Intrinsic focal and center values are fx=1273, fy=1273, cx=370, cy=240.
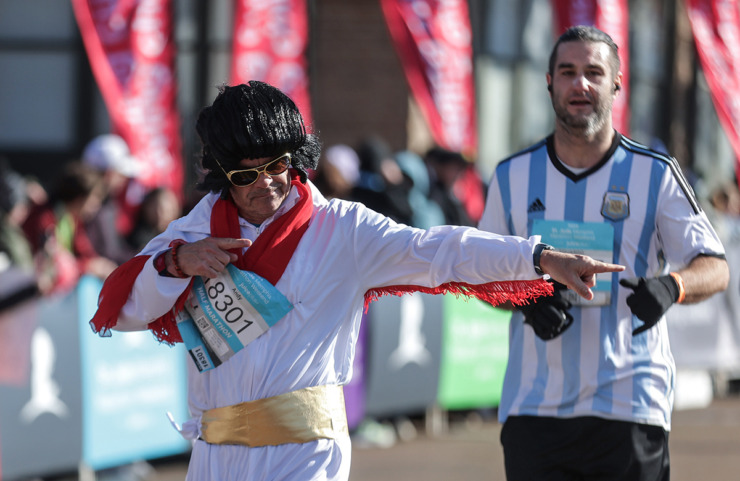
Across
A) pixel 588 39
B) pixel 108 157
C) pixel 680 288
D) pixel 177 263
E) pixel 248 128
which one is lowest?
pixel 108 157

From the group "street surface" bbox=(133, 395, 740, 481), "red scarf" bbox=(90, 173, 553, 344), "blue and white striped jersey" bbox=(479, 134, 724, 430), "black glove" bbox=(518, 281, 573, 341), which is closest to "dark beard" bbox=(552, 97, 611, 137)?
"blue and white striped jersey" bbox=(479, 134, 724, 430)

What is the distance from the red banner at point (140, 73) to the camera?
10117 millimetres

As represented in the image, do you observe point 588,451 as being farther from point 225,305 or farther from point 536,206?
point 225,305

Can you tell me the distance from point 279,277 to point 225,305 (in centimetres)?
17

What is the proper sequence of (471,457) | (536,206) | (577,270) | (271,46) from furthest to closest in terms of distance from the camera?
(271,46) → (471,457) → (536,206) → (577,270)

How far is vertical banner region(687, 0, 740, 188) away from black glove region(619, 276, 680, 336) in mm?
11764

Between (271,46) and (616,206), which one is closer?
(616,206)

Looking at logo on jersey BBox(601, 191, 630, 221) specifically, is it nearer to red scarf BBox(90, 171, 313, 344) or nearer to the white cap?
red scarf BBox(90, 171, 313, 344)

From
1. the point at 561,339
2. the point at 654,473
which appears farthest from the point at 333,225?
the point at 654,473

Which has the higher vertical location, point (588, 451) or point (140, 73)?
point (140, 73)

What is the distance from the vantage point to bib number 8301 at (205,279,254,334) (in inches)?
142

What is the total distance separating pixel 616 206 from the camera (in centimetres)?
440

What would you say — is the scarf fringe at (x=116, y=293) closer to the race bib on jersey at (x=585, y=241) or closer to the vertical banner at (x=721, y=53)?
the race bib on jersey at (x=585, y=241)

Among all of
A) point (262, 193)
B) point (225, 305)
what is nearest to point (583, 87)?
point (262, 193)
